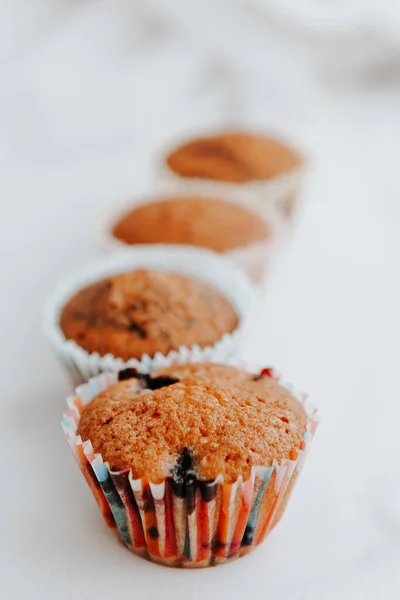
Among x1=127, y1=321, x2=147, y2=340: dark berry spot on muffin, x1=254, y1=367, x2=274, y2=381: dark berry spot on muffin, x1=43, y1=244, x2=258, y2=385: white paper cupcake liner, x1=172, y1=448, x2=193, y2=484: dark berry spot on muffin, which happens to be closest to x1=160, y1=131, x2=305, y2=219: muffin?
x1=43, y1=244, x2=258, y2=385: white paper cupcake liner

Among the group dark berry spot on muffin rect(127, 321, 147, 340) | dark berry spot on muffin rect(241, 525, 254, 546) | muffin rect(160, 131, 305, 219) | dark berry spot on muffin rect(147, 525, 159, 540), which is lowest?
dark berry spot on muffin rect(241, 525, 254, 546)

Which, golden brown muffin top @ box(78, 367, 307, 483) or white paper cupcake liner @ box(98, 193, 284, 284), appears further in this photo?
white paper cupcake liner @ box(98, 193, 284, 284)

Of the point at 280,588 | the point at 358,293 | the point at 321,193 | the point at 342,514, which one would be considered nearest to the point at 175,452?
the point at 280,588

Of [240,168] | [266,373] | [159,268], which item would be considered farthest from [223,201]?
[266,373]

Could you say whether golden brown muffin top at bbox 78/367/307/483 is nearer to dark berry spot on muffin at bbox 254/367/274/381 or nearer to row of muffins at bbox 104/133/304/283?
dark berry spot on muffin at bbox 254/367/274/381

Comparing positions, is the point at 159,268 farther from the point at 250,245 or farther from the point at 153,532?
the point at 153,532

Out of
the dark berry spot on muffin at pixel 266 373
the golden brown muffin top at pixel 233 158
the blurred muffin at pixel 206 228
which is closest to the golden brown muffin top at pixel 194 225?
the blurred muffin at pixel 206 228
